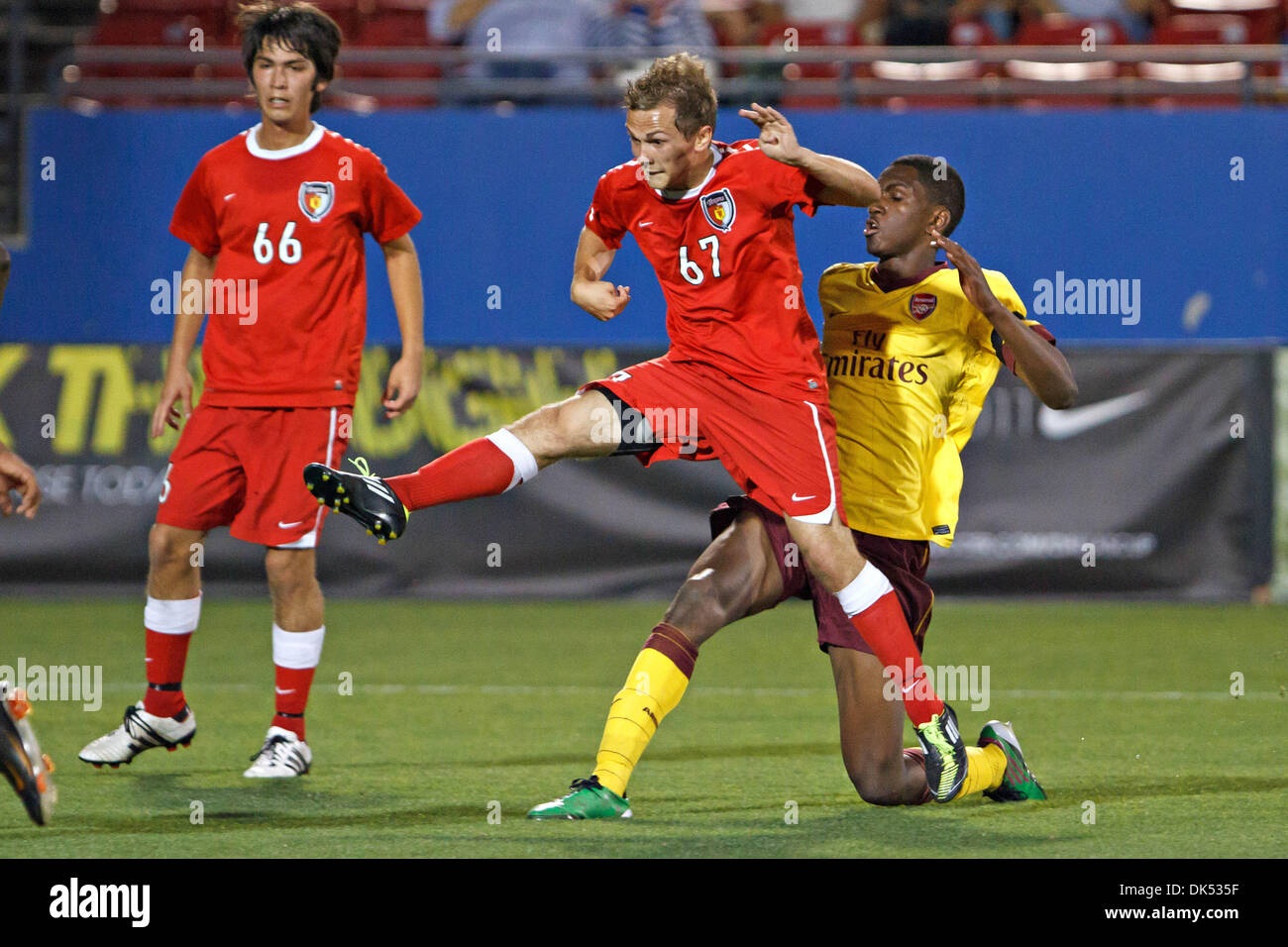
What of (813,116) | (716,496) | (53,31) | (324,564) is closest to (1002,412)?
(716,496)

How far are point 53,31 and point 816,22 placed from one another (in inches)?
204

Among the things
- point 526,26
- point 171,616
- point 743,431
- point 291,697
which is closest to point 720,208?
point 743,431

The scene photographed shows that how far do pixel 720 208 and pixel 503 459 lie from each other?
33.2 inches

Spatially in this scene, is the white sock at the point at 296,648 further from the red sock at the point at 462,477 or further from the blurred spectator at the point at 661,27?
the blurred spectator at the point at 661,27

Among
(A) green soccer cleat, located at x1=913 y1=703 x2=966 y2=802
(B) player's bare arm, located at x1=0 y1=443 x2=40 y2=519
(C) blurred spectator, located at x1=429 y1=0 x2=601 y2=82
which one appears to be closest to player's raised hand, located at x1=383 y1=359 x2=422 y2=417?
(B) player's bare arm, located at x1=0 y1=443 x2=40 y2=519

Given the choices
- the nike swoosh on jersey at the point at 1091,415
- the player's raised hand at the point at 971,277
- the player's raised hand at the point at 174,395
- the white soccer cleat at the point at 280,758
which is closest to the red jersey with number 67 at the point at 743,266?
the player's raised hand at the point at 971,277

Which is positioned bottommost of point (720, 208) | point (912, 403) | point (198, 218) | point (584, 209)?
point (912, 403)

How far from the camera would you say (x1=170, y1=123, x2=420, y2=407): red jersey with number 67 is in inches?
199

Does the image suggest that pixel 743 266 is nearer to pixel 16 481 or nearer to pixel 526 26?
pixel 16 481

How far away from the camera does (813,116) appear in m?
11.1

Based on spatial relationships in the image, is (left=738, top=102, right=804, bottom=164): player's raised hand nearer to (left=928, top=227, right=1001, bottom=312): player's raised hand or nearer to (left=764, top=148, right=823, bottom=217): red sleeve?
(left=764, top=148, right=823, bottom=217): red sleeve

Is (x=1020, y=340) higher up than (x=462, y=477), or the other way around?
(x=1020, y=340)

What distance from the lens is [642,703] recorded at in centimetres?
440

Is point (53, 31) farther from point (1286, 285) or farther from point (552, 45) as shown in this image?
point (1286, 285)
